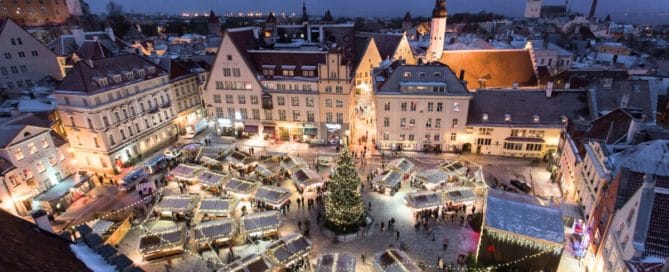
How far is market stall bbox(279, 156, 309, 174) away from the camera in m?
42.6

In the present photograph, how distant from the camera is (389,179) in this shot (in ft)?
127

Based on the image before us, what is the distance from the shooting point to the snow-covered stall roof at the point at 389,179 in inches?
1502

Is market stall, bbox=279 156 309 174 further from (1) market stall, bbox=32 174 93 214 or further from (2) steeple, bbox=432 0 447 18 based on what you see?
(2) steeple, bbox=432 0 447 18

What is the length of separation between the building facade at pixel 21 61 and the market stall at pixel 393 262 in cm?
6672

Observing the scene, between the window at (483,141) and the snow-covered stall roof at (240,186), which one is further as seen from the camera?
the window at (483,141)

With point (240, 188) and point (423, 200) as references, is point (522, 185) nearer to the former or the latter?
point (423, 200)

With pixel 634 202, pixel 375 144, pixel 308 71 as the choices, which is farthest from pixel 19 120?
pixel 634 202

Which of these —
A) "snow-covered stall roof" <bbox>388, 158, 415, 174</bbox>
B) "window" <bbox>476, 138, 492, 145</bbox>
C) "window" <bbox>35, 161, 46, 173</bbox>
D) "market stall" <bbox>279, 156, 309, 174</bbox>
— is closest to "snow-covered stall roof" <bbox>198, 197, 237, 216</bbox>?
"market stall" <bbox>279, 156, 309, 174</bbox>

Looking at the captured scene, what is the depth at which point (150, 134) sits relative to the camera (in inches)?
1972

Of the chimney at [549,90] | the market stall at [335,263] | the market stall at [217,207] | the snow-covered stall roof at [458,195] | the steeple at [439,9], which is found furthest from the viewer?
the steeple at [439,9]

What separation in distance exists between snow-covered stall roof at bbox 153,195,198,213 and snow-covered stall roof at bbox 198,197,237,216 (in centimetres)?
120

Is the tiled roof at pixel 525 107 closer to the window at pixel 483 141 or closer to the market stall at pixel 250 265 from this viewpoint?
the window at pixel 483 141

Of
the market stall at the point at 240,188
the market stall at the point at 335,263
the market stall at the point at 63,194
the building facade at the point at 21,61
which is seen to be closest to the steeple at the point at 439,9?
the market stall at the point at 240,188

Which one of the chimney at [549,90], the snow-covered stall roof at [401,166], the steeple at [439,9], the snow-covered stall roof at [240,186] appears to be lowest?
the snow-covered stall roof at [240,186]
